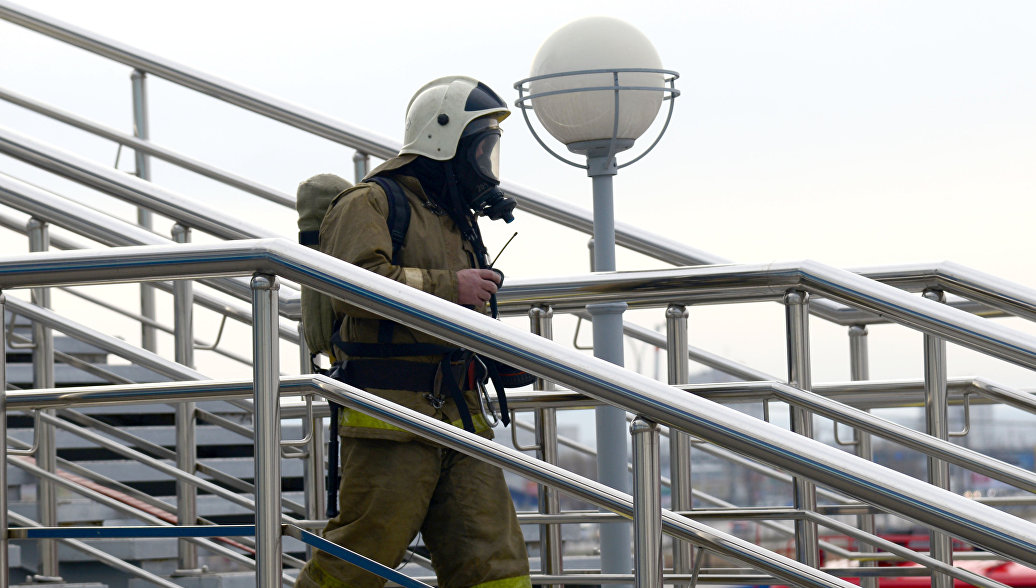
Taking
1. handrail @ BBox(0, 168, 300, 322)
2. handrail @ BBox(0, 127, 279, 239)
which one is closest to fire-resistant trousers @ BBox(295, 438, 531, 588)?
handrail @ BBox(0, 168, 300, 322)

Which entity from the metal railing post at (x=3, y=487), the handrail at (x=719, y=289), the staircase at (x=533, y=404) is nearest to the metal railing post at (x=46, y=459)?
the staircase at (x=533, y=404)

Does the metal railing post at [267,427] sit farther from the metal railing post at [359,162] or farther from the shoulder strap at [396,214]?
the metal railing post at [359,162]

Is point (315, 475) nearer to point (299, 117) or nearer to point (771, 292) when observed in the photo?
point (771, 292)

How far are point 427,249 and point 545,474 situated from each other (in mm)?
857

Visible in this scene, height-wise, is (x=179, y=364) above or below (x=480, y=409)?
above

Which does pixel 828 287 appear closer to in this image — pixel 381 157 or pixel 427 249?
pixel 427 249

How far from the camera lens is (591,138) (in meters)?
3.05

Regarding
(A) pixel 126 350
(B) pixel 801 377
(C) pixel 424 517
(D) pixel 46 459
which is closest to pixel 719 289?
(B) pixel 801 377

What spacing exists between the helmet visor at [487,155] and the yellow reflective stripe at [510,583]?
802mm

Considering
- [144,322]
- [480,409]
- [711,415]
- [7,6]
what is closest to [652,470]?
[711,415]

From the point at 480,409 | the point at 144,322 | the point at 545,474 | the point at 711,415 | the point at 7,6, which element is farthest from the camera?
the point at 7,6

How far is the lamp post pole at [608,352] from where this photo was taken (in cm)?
292

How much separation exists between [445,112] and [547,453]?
3.02 feet

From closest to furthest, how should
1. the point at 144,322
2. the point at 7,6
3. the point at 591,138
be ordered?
1. the point at 591,138
2. the point at 144,322
3. the point at 7,6
